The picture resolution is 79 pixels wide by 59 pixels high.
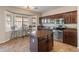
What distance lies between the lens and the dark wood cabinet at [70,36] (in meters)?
2.38

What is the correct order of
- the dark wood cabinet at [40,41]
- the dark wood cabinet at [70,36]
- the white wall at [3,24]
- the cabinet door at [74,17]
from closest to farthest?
the white wall at [3,24], the dark wood cabinet at [40,41], the dark wood cabinet at [70,36], the cabinet door at [74,17]

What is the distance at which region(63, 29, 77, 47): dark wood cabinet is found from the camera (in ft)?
7.81

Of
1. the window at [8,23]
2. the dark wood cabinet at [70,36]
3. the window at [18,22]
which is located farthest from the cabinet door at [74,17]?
the window at [8,23]

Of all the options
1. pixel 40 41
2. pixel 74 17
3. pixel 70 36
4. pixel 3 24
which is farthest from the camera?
pixel 74 17

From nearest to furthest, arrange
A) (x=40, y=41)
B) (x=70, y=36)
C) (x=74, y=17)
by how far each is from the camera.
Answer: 1. (x=40, y=41)
2. (x=70, y=36)
3. (x=74, y=17)

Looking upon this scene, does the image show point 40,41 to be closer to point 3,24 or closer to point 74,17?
point 3,24

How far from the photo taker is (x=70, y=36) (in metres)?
2.52

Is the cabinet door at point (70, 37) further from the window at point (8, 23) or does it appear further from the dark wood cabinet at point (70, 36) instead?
the window at point (8, 23)

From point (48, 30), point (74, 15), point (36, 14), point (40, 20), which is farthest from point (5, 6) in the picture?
point (74, 15)

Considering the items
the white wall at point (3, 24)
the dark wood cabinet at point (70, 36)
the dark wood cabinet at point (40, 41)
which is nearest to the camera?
the white wall at point (3, 24)

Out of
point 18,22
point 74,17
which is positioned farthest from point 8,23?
point 74,17

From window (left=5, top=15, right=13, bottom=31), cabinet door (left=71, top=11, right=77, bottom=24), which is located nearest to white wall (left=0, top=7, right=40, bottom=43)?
window (left=5, top=15, right=13, bottom=31)

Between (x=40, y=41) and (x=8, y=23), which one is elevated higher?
(x=8, y=23)
